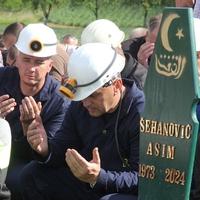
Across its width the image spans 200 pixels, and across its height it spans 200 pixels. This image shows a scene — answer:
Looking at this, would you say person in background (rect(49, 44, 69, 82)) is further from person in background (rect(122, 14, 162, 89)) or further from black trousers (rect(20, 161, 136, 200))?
black trousers (rect(20, 161, 136, 200))

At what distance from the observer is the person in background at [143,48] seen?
5.00 meters

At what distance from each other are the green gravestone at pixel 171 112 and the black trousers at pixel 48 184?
112cm

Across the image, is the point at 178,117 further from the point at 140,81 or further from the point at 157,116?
the point at 140,81

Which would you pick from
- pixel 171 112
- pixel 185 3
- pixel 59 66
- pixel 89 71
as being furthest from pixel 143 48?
pixel 171 112

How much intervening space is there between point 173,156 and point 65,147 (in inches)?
53.0

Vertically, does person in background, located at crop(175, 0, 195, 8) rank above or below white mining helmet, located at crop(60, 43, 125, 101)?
above

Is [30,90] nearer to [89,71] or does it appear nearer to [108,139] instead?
[108,139]

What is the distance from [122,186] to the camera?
384 cm

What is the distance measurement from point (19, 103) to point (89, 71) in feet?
4.23

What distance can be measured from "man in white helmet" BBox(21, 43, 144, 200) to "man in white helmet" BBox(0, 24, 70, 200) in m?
0.33

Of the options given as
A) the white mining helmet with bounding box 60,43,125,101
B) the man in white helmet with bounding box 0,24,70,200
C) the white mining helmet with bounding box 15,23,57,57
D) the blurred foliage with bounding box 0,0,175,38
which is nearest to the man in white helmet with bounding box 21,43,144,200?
the white mining helmet with bounding box 60,43,125,101

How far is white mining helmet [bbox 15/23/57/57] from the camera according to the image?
15.7ft

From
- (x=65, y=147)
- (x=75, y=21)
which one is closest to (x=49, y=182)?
(x=65, y=147)

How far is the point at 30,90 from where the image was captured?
16.1 feet
